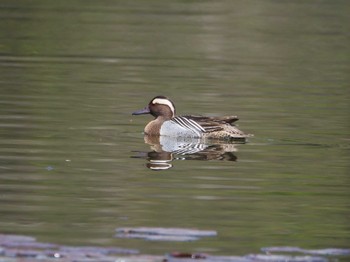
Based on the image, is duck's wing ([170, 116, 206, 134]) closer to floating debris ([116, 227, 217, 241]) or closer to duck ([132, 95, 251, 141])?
duck ([132, 95, 251, 141])

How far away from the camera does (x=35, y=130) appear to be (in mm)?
14867

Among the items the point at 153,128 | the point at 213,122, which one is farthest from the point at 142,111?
the point at 213,122

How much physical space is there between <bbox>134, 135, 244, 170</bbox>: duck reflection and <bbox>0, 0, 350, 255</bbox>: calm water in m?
0.16

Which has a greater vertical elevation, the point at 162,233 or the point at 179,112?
the point at 179,112

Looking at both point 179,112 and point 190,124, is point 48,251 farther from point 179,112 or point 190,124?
point 179,112

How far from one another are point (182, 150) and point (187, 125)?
103cm

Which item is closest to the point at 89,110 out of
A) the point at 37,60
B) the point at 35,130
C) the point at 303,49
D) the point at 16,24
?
the point at 35,130

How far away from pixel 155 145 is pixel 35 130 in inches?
54.6

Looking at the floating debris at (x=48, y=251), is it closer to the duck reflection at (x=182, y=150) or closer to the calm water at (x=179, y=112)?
the calm water at (x=179, y=112)

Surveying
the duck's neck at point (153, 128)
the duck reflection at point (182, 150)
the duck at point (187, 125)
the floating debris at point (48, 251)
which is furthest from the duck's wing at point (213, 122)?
the floating debris at point (48, 251)

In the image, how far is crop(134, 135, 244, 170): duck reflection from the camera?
527 inches

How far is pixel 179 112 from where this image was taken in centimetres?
1786

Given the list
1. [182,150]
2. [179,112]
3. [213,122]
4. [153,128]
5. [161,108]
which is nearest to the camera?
[182,150]

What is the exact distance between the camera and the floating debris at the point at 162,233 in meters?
8.80
